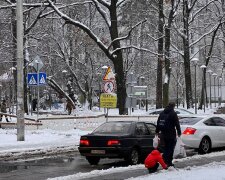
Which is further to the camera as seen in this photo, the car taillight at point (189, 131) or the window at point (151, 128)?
the car taillight at point (189, 131)

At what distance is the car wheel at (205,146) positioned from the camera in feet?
61.0

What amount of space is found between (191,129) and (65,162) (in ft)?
16.2

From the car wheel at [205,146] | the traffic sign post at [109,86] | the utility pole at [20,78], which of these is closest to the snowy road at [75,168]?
the car wheel at [205,146]

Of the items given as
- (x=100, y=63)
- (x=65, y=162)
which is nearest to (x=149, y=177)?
(x=65, y=162)

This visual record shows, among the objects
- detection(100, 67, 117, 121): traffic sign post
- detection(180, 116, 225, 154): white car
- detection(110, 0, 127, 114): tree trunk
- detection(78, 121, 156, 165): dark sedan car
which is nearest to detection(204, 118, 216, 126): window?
detection(180, 116, 225, 154): white car

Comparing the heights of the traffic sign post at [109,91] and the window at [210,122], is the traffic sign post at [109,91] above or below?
above

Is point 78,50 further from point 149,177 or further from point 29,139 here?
point 149,177

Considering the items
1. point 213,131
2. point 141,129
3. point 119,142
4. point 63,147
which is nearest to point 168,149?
point 119,142

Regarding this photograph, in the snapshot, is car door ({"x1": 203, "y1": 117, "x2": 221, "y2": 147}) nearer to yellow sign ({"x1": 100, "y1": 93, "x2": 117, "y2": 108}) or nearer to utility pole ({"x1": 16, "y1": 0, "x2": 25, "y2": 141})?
yellow sign ({"x1": 100, "y1": 93, "x2": 117, "y2": 108})

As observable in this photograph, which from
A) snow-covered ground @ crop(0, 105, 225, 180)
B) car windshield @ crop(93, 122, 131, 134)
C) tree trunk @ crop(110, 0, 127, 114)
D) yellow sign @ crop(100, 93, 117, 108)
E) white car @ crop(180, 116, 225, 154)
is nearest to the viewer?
snow-covered ground @ crop(0, 105, 225, 180)

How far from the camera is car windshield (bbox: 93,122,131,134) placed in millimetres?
15727

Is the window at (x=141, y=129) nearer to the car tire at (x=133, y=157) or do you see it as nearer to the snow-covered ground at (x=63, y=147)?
the car tire at (x=133, y=157)

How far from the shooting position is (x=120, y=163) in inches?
629

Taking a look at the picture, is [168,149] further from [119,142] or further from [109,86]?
[109,86]
